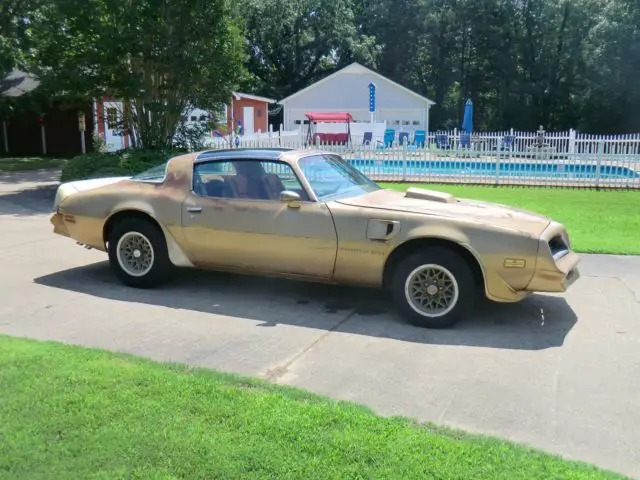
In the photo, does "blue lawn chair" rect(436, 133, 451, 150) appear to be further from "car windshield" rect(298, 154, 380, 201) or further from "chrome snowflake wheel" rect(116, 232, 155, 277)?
"chrome snowflake wheel" rect(116, 232, 155, 277)

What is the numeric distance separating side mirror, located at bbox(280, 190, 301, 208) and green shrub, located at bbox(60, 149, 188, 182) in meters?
9.25

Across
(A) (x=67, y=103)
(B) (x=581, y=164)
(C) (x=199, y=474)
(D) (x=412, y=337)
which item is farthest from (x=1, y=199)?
(B) (x=581, y=164)

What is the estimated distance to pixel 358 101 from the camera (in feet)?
146

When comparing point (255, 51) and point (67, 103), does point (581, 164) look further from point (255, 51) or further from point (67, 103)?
point (255, 51)

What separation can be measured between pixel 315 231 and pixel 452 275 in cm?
130

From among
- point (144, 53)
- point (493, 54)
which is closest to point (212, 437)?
point (144, 53)

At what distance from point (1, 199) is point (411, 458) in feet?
44.4

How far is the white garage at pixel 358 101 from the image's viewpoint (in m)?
44.3

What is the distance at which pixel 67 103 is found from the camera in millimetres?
16516

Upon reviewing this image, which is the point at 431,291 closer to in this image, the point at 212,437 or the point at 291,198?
the point at 291,198

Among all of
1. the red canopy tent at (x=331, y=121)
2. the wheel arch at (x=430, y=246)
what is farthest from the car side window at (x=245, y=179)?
the red canopy tent at (x=331, y=121)

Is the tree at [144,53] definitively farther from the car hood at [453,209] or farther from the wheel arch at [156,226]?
the car hood at [453,209]

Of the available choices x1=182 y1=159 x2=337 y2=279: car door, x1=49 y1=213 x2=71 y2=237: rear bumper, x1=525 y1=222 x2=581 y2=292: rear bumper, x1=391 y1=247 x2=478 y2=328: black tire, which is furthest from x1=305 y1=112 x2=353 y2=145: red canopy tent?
x1=525 y1=222 x2=581 y2=292: rear bumper

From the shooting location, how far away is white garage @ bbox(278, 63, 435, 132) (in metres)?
44.3
